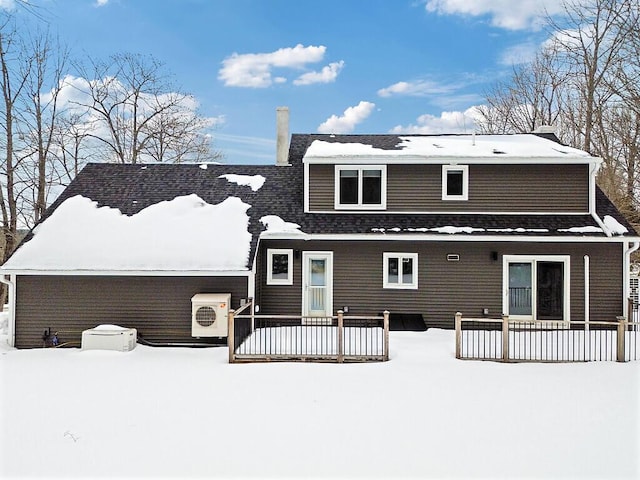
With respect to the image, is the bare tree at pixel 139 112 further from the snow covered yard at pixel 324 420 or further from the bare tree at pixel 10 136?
the snow covered yard at pixel 324 420

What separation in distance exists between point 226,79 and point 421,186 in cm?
1435

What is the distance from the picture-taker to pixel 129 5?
14.3 meters

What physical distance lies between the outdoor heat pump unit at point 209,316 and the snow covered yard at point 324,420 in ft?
4.64

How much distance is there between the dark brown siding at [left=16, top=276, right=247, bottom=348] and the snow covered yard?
204 cm

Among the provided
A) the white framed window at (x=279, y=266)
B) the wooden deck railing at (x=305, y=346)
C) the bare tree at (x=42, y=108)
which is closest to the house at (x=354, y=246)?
the white framed window at (x=279, y=266)

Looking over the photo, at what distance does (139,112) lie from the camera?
2327 cm

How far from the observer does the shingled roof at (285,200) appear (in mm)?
11070

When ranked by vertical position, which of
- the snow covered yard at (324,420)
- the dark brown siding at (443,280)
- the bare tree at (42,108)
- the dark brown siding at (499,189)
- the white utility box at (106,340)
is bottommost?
the snow covered yard at (324,420)

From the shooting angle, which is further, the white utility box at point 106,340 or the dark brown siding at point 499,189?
the dark brown siding at point 499,189

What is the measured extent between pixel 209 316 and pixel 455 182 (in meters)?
7.71

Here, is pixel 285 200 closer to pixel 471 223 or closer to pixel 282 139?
pixel 282 139

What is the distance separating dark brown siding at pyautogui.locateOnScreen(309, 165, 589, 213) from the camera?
38.4 feet

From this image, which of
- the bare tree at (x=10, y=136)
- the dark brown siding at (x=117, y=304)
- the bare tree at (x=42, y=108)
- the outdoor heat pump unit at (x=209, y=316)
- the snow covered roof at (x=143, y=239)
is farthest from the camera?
the bare tree at (x=42, y=108)

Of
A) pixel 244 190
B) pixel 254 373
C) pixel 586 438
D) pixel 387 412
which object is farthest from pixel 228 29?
pixel 586 438
